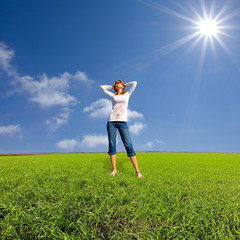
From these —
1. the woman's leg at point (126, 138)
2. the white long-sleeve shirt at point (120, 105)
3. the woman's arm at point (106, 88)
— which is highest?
the woman's arm at point (106, 88)

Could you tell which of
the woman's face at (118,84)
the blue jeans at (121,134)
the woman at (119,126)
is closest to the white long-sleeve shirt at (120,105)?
the woman at (119,126)

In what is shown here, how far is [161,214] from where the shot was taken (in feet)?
8.05

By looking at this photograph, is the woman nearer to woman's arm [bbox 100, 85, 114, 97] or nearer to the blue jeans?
the blue jeans

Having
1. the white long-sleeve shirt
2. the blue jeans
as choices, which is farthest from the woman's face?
the blue jeans

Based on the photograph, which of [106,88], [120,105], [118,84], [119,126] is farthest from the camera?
[106,88]

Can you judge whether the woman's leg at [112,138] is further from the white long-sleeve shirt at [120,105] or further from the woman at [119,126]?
the white long-sleeve shirt at [120,105]

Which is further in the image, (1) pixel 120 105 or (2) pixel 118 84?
(2) pixel 118 84

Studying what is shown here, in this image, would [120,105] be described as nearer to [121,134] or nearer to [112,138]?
[121,134]

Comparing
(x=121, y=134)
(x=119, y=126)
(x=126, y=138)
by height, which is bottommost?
(x=126, y=138)

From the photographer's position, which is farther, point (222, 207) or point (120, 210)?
point (222, 207)

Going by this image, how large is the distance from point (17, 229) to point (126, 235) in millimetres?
1479

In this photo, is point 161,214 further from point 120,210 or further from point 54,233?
point 54,233

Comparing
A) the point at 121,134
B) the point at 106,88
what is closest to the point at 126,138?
the point at 121,134

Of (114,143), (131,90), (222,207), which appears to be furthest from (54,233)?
(131,90)
